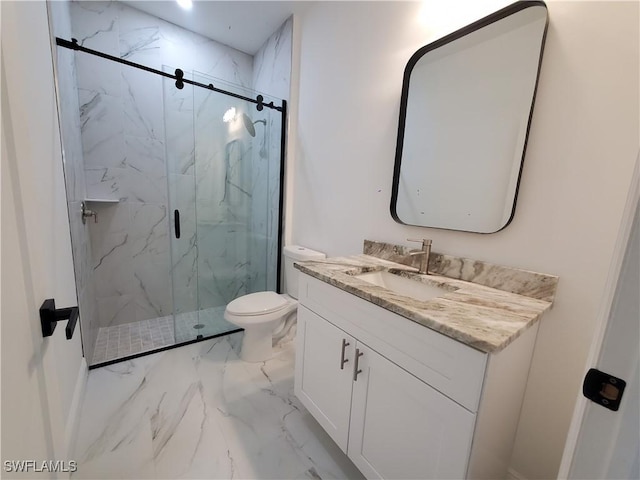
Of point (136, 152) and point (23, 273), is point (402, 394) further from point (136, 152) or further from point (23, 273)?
point (136, 152)

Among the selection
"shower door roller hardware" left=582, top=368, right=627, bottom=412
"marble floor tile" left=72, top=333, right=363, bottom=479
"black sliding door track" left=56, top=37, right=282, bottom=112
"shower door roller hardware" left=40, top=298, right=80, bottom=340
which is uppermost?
"black sliding door track" left=56, top=37, right=282, bottom=112

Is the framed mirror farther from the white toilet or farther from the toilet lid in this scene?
the toilet lid

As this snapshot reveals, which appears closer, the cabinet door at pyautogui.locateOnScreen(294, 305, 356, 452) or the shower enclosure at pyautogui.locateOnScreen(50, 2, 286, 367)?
the cabinet door at pyautogui.locateOnScreen(294, 305, 356, 452)

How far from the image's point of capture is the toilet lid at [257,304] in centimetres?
171

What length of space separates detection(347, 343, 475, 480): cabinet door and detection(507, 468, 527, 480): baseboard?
22.3 inches

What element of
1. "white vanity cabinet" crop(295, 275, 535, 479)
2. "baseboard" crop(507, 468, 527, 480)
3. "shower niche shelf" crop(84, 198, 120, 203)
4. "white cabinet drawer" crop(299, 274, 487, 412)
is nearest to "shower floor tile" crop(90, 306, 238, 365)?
"shower niche shelf" crop(84, 198, 120, 203)

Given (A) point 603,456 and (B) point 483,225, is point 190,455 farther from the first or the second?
(B) point 483,225

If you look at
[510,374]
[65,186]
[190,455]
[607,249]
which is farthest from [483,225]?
[65,186]

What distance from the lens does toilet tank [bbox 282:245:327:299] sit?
6.33 feet

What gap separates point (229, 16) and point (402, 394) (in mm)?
2777

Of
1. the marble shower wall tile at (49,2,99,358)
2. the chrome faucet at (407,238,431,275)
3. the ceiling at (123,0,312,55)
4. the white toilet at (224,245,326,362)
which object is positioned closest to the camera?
the chrome faucet at (407,238,431,275)

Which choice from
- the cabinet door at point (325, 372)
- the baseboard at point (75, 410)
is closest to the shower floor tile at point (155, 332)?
the baseboard at point (75, 410)

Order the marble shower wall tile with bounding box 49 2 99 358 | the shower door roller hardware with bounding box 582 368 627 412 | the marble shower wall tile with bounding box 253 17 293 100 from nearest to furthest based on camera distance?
the shower door roller hardware with bounding box 582 368 627 412
the marble shower wall tile with bounding box 49 2 99 358
the marble shower wall tile with bounding box 253 17 293 100

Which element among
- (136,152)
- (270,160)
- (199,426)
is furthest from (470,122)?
(136,152)
